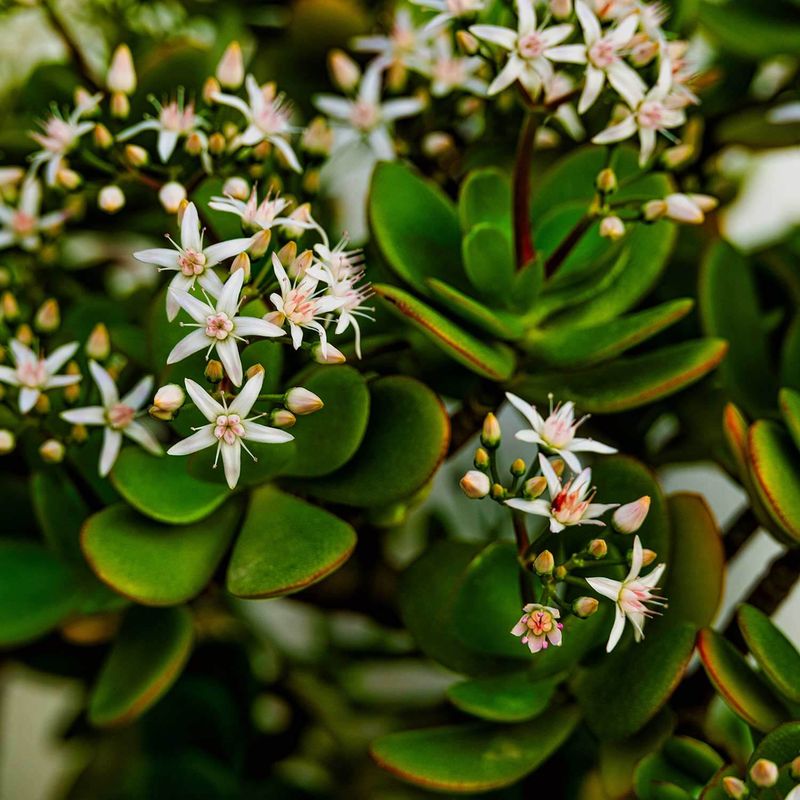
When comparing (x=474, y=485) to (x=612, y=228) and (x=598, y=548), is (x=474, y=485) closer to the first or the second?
(x=598, y=548)

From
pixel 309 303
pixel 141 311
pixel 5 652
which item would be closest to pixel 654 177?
pixel 309 303

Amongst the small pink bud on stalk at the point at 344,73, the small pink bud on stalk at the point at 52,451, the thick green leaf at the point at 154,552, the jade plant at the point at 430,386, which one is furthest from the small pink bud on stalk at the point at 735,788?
the small pink bud on stalk at the point at 344,73

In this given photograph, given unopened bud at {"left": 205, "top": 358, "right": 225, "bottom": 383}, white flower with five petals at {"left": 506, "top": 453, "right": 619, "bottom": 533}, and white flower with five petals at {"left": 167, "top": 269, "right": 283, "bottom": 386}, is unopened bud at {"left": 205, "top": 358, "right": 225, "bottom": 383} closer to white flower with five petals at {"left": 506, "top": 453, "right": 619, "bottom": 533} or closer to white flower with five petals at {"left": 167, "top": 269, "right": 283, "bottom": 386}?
white flower with five petals at {"left": 167, "top": 269, "right": 283, "bottom": 386}

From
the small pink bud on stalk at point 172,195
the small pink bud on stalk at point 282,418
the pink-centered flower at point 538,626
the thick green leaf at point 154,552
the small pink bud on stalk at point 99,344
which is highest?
the small pink bud on stalk at point 172,195

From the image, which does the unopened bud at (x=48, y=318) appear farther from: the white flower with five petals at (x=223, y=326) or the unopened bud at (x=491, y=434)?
the unopened bud at (x=491, y=434)

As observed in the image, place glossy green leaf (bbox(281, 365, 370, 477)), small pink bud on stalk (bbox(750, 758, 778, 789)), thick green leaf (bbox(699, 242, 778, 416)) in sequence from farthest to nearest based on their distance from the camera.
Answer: thick green leaf (bbox(699, 242, 778, 416)) → glossy green leaf (bbox(281, 365, 370, 477)) → small pink bud on stalk (bbox(750, 758, 778, 789))

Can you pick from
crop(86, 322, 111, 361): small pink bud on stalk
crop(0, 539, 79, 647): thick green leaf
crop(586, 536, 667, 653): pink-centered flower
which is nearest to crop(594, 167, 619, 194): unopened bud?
crop(586, 536, 667, 653): pink-centered flower
